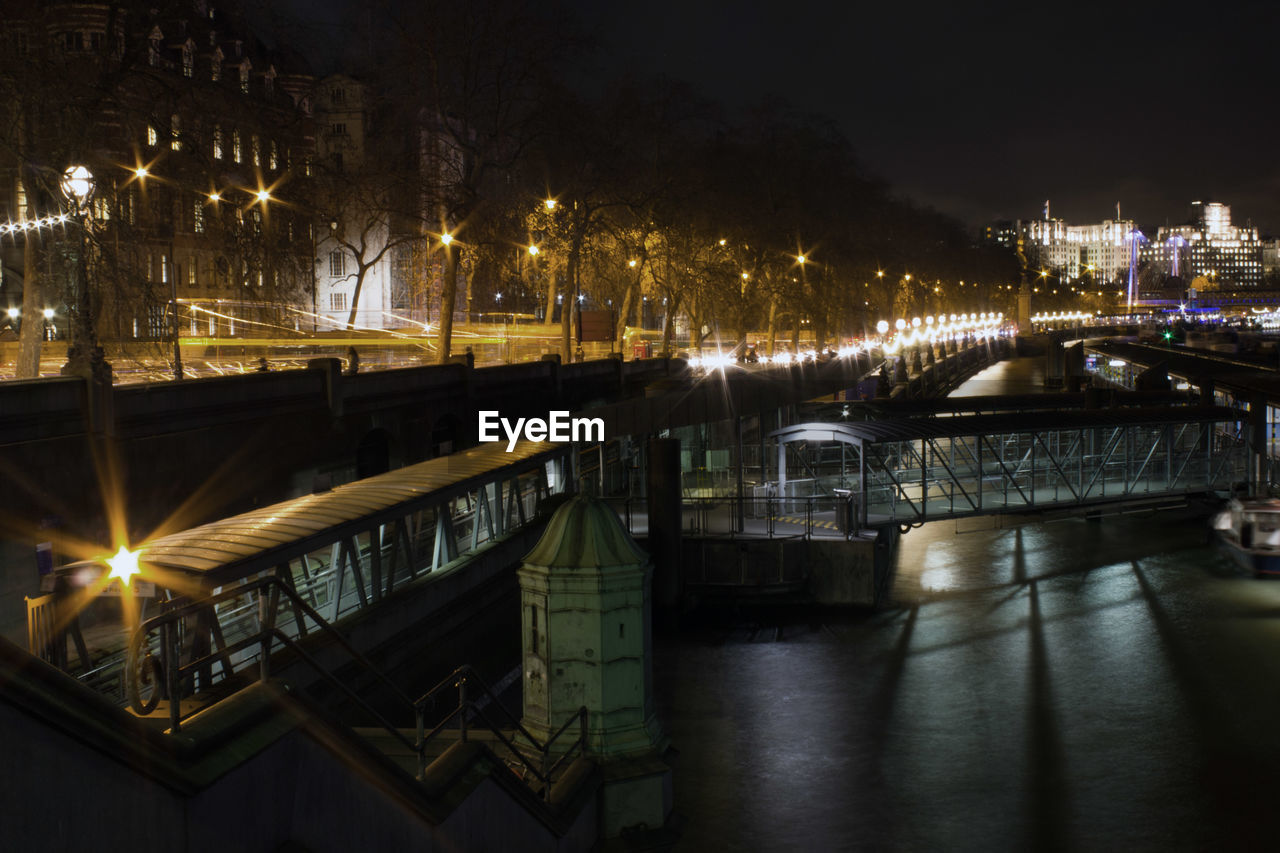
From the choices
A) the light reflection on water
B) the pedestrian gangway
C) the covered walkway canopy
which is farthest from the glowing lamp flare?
the covered walkway canopy

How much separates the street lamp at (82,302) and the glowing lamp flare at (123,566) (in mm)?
8045

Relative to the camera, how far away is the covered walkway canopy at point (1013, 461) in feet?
109

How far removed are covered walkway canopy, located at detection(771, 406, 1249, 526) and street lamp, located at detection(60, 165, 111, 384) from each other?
1721 centimetres

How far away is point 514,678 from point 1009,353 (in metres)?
150

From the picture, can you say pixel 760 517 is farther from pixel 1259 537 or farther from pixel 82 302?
pixel 82 302

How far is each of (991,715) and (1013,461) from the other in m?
18.9

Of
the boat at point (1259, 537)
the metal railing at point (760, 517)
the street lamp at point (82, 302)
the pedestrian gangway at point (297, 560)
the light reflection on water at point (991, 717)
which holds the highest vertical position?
the street lamp at point (82, 302)

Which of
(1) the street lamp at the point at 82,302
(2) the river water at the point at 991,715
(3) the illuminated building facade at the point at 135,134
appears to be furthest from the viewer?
(3) the illuminated building facade at the point at 135,134

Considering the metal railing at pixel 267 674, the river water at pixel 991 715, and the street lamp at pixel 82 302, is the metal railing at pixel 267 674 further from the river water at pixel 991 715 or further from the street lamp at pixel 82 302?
the street lamp at pixel 82 302

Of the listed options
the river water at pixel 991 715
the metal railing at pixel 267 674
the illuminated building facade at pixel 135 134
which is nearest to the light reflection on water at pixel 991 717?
the river water at pixel 991 715

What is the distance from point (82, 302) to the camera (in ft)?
63.5

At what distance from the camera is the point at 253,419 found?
81.0ft

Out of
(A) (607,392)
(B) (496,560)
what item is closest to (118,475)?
(B) (496,560)

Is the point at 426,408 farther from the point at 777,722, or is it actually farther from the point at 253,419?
the point at 777,722
